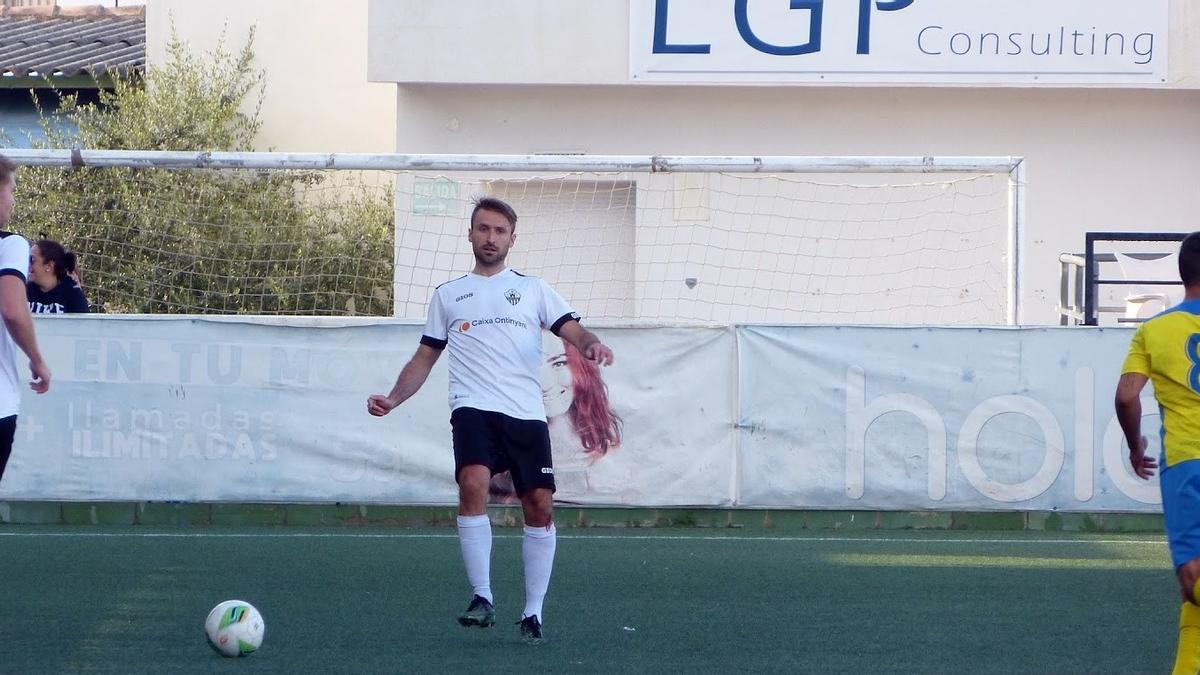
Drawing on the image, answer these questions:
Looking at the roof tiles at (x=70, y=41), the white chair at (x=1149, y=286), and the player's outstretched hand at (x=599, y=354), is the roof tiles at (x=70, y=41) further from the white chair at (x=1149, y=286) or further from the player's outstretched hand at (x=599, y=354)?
the player's outstretched hand at (x=599, y=354)

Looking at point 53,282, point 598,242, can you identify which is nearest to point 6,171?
point 53,282

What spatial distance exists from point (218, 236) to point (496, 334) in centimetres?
744

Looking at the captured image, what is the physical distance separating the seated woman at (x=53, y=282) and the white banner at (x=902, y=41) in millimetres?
6775

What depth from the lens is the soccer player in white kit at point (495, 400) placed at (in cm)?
614

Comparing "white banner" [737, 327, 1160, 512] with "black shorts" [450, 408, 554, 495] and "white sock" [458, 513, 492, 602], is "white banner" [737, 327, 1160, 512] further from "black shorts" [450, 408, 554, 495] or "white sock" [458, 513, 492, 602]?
"white sock" [458, 513, 492, 602]

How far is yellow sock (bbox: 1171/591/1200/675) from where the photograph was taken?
189 inches

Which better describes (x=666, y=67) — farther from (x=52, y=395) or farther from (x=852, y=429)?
(x=52, y=395)

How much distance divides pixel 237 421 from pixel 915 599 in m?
5.03

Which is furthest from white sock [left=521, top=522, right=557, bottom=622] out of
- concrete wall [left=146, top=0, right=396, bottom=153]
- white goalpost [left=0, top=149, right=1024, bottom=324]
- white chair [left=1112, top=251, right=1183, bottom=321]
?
concrete wall [left=146, top=0, right=396, bottom=153]

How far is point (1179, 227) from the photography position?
1600cm

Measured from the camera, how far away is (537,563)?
20.1 ft

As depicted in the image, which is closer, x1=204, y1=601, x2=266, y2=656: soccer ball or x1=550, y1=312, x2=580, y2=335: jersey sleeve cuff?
x1=204, y1=601, x2=266, y2=656: soccer ball

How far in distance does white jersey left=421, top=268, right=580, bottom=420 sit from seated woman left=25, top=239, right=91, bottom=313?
4.82 m

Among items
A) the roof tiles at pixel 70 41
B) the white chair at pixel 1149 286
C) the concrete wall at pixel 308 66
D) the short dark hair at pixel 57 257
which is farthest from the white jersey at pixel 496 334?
the roof tiles at pixel 70 41
